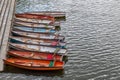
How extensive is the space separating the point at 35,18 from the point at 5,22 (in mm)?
5721

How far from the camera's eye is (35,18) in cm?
4584

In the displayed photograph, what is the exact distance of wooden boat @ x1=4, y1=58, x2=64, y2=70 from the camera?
1257 inches

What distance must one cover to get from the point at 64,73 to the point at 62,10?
2194 centimetres

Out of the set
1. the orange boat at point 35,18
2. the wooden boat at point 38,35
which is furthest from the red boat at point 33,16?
the wooden boat at point 38,35

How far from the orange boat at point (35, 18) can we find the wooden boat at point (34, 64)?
41.4ft

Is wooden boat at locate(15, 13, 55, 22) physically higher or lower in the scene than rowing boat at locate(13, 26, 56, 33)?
higher

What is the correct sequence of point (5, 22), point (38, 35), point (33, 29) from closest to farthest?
1. point (38, 35)
2. point (33, 29)
3. point (5, 22)

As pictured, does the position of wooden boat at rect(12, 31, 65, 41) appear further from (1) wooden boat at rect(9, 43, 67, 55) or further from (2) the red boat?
(2) the red boat

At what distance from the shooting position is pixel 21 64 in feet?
106

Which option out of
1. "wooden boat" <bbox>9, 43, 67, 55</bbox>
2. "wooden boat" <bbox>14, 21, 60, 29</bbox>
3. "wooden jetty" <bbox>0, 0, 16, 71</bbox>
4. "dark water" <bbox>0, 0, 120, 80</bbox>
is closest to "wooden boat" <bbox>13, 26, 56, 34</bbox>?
"wooden boat" <bbox>14, 21, 60, 29</bbox>

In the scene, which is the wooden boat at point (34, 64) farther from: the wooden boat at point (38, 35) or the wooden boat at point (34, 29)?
the wooden boat at point (34, 29)

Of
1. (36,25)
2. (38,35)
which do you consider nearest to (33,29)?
(36,25)

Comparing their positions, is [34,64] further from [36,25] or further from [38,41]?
[36,25]

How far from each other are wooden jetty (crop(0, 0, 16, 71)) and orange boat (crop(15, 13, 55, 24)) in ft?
5.37
